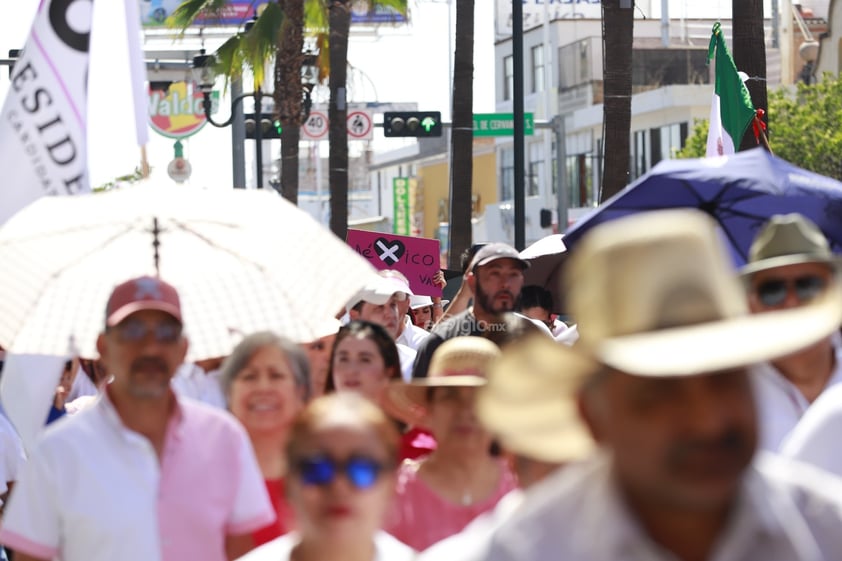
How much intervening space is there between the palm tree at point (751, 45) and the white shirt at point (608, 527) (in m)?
11.7

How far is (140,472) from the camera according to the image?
5.15m

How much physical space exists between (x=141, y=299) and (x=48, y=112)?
1.98 metres

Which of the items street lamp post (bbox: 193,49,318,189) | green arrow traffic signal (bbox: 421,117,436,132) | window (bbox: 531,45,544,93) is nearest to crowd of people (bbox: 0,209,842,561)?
street lamp post (bbox: 193,49,318,189)

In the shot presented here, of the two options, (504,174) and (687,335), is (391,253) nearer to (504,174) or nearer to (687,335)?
(687,335)

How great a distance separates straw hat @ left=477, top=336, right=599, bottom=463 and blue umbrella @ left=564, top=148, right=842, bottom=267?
4219mm

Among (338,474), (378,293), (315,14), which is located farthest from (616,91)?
(338,474)

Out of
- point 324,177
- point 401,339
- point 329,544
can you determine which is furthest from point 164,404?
point 324,177

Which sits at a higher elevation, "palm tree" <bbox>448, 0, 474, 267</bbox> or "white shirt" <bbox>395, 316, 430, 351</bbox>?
"palm tree" <bbox>448, 0, 474, 267</bbox>

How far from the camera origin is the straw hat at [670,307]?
257cm

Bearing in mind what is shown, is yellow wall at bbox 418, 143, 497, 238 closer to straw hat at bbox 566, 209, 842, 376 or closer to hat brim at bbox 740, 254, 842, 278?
hat brim at bbox 740, 254, 842, 278

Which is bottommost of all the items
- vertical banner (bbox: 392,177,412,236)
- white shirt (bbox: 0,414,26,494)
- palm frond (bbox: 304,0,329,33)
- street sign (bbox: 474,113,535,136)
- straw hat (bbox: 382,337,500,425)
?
vertical banner (bbox: 392,177,412,236)

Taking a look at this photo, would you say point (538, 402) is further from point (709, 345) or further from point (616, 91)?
point (616, 91)

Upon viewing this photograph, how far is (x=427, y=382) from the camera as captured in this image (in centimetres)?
539

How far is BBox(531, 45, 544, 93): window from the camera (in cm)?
7969
